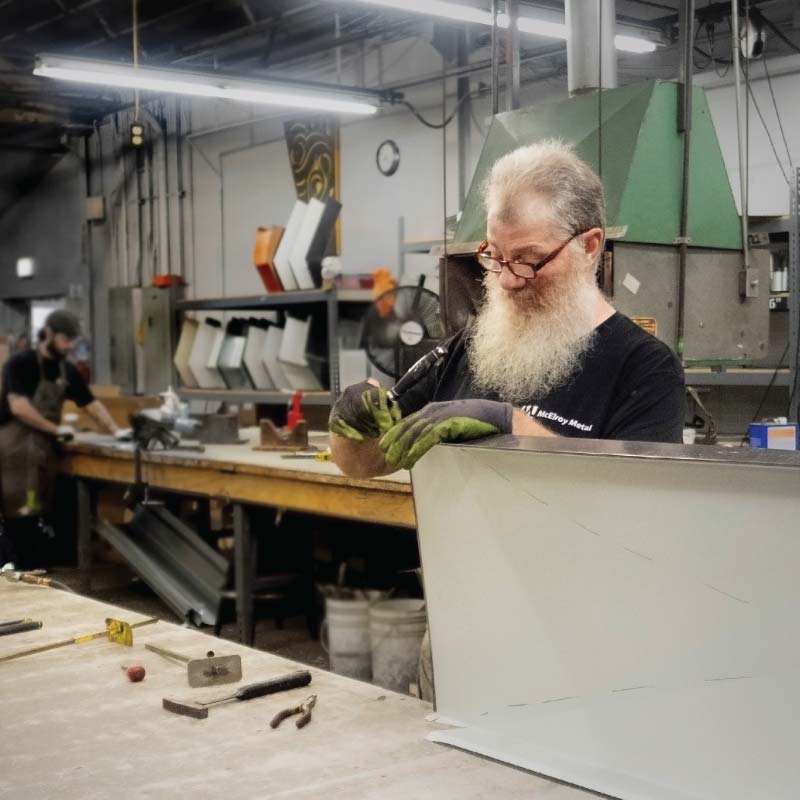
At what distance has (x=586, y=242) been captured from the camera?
1770 mm

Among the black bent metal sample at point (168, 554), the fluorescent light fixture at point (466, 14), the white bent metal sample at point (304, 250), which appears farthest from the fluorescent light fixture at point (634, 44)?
the black bent metal sample at point (168, 554)

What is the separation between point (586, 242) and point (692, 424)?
89.8 inches

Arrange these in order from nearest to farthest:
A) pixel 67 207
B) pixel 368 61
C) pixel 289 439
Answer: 1. pixel 289 439
2. pixel 368 61
3. pixel 67 207

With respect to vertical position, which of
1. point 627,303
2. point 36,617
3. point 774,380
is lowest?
point 36,617

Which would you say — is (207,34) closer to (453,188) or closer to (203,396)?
(453,188)

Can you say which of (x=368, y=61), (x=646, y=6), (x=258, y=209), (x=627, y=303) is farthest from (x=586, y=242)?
(x=258, y=209)

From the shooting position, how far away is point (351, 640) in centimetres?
366

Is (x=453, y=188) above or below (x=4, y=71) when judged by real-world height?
below

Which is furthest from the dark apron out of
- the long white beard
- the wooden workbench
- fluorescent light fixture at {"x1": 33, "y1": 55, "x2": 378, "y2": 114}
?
the long white beard

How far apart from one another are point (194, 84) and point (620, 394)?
4.02 m

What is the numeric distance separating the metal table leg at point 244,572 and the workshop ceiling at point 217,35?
309 cm

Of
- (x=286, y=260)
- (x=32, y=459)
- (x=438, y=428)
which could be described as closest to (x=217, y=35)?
(x=286, y=260)

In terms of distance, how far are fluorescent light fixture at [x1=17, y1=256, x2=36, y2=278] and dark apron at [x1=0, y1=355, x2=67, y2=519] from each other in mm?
5932

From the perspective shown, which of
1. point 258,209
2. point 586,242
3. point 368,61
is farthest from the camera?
point 258,209
